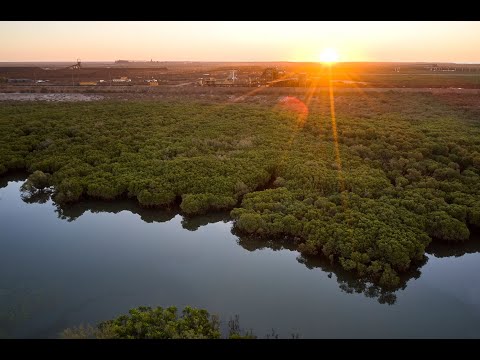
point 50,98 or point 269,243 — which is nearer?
point 269,243

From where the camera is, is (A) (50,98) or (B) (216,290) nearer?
(B) (216,290)

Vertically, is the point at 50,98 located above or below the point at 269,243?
above

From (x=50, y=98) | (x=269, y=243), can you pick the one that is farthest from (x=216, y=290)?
(x=50, y=98)

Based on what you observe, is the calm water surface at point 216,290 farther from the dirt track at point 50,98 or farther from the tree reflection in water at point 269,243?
the dirt track at point 50,98

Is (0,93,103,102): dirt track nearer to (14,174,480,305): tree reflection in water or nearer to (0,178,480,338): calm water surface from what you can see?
(14,174,480,305): tree reflection in water

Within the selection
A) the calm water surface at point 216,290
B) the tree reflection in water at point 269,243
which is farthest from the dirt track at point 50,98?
the calm water surface at point 216,290

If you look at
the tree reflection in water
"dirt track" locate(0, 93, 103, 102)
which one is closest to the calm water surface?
the tree reflection in water

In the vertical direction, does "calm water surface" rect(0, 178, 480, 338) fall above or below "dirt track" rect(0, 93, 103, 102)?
below

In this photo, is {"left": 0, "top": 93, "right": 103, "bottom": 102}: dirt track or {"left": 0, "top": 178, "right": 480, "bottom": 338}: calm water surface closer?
{"left": 0, "top": 178, "right": 480, "bottom": 338}: calm water surface

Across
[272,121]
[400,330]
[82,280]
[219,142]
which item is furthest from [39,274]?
[272,121]

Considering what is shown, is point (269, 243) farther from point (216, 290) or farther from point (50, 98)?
point (50, 98)
